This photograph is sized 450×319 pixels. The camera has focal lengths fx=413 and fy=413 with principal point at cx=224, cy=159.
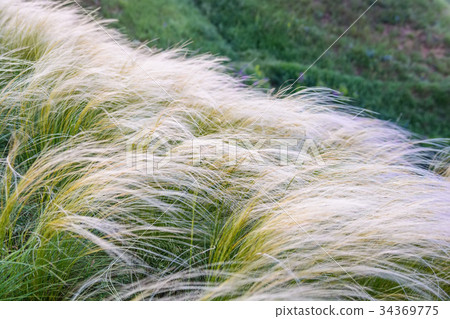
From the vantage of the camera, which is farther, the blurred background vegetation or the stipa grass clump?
the blurred background vegetation

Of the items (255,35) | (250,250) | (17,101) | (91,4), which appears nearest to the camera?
(250,250)

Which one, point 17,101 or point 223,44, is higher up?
point 17,101

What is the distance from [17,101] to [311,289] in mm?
1970

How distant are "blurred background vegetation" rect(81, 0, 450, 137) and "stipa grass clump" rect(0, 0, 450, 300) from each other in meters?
4.55

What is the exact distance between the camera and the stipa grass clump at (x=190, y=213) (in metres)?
1.60

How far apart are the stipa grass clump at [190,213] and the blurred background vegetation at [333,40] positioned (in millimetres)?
4549

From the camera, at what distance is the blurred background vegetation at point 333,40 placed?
715cm

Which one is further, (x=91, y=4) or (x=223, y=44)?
(x=223, y=44)

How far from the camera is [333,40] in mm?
8539

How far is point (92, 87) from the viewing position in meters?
2.59

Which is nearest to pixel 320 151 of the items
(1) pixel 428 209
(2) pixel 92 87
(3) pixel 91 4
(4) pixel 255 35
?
(1) pixel 428 209

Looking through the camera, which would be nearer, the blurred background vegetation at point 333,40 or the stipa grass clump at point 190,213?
the stipa grass clump at point 190,213

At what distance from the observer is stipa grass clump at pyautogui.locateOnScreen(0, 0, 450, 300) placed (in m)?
1.60
